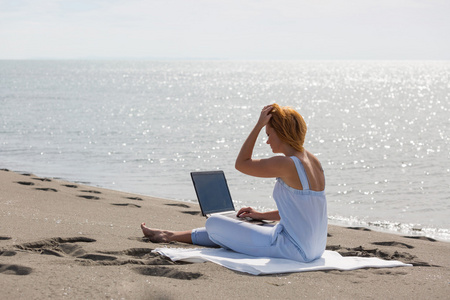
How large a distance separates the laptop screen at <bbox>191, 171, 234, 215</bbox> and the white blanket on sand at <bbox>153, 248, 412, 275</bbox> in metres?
0.84

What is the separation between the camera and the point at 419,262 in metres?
5.44

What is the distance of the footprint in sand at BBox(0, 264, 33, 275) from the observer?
4008mm

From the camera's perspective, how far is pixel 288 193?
471cm

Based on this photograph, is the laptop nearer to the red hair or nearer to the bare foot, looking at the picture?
the bare foot

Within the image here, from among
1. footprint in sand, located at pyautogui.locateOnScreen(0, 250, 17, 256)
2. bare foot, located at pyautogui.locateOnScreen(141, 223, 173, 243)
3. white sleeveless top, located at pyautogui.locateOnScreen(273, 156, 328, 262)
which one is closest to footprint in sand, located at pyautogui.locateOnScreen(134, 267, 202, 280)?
white sleeveless top, located at pyautogui.locateOnScreen(273, 156, 328, 262)

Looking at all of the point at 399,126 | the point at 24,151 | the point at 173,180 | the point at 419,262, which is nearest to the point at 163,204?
the point at 173,180

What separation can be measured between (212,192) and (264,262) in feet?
4.98

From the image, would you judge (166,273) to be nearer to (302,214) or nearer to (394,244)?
(302,214)

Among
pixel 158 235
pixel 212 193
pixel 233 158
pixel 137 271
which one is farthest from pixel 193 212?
pixel 233 158

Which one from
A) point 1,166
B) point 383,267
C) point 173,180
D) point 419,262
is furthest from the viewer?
point 1,166

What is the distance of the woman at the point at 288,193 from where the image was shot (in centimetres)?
461

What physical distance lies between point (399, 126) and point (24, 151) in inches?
800

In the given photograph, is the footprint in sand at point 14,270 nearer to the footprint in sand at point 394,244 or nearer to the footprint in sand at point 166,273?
the footprint in sand at point 166,273

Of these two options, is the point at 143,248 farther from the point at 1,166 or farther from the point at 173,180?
the point at 1,166
